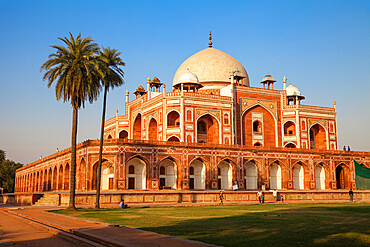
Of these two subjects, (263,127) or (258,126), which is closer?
(263,127)

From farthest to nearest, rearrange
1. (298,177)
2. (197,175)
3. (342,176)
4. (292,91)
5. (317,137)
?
(292,91) < (317,137) < (342,176) < (298,177) < (197,175)

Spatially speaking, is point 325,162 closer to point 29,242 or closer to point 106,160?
point 106,160

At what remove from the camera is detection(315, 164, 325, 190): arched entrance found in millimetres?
55656

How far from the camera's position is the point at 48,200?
33.2 m

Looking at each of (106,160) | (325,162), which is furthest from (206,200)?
(325,162)

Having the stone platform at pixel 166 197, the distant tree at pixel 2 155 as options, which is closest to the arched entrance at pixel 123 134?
the stone platform at pixel 166 197

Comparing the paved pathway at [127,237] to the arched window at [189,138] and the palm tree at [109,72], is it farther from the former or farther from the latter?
the arched window at [189,138]

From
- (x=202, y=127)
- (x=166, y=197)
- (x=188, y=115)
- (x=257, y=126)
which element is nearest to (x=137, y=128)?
(x=202, y=127)

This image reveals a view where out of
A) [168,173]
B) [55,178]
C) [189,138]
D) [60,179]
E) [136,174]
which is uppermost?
[189,138]

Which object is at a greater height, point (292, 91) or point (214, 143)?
point (292, 91)

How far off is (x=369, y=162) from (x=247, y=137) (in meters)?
17.9

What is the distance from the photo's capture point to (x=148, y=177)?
45.3 m

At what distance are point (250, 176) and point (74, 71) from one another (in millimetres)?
30296

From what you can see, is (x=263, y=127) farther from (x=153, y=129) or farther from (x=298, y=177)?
(x=153, y=129)
